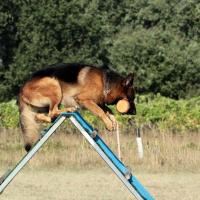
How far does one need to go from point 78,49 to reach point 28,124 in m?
28.6

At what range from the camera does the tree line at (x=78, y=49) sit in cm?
3569

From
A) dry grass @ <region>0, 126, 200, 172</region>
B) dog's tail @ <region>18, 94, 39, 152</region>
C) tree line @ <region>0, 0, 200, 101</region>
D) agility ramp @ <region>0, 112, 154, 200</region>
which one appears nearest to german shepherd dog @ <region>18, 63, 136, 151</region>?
dog's tail @ <region>18, 94, 39, 152</region>

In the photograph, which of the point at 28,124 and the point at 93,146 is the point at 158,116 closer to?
the point at 28,124

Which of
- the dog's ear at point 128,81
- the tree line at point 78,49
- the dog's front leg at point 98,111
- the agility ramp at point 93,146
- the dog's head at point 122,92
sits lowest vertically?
the tree line at point 78,49

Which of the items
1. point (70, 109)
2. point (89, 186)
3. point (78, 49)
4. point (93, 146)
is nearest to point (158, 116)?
point (89, 186)

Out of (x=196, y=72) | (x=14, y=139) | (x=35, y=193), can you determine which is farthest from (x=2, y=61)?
(x=35, y=193)

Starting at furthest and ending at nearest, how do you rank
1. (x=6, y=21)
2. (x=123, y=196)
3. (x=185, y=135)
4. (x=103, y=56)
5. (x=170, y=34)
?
1. (x=170, y=34)
2. (x=103, y=56)
3. (x=6, y=21)
4. (x=185, y=135)
5. (x=123, y=196)

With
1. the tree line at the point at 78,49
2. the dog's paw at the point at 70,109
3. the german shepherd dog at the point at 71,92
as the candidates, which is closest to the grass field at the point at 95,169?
the german shepherd dog at the point at 71,92

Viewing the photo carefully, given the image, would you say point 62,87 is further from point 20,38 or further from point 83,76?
point 20,38

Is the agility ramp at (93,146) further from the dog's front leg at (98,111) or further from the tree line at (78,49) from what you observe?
the tree line at (78,49)

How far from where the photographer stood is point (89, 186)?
1254cm

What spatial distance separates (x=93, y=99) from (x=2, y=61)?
3083 centimetres

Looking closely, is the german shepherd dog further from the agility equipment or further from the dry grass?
the dry grass

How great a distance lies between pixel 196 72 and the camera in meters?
37.5
